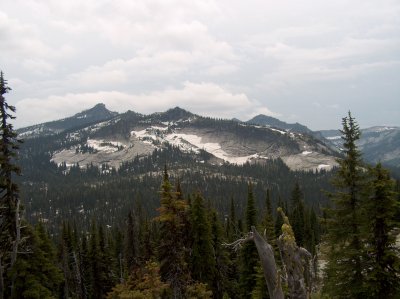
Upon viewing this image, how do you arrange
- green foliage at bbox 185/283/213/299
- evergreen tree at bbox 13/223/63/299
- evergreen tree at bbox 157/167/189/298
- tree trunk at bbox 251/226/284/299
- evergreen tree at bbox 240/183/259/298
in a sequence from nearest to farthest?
tree trunk at bbox 251/226/284/299 → evergreen tree at bbox 13/223/63/299 → green foliage at bbox 185/283/213/299 → evergreen tree at bbox 157/167/189/298 → evergreen tree at bbox 240/183/259/298

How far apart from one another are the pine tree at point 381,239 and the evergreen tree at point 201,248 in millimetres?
19630

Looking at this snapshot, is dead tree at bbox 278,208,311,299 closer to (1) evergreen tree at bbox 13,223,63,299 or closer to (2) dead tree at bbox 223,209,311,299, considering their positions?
(2) dead tree at bbox 223,209,311,299

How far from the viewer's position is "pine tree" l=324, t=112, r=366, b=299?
65.7 feet

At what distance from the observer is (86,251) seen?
6294 cm

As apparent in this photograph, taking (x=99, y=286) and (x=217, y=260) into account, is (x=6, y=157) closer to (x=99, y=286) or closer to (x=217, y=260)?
(x=217, y=260)

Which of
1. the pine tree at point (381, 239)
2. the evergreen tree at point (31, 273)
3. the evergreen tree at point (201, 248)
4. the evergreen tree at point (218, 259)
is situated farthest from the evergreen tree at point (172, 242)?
the pine tree at point (381, 239)

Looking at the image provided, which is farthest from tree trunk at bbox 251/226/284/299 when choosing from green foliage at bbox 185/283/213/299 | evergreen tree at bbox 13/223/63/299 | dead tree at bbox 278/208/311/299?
green foliage at bbox 185/283/213/299

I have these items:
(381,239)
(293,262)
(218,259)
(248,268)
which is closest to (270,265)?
(293,262)

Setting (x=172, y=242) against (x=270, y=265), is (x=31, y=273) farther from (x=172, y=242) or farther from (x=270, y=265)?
(x=270, y=265)

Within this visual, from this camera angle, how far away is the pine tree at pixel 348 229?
20.0 metres

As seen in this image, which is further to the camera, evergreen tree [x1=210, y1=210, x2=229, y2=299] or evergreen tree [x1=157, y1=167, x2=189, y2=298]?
evergreen tree [x1=210, y1=210, x2=229, y2=299]

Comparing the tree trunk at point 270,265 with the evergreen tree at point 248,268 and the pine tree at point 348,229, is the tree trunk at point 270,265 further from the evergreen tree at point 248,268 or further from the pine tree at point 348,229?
the evergreen tree at point 248,268

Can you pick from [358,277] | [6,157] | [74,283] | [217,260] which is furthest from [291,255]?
[74,283]

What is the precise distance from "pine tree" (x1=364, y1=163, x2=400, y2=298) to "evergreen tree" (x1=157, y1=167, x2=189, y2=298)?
49.2ft
